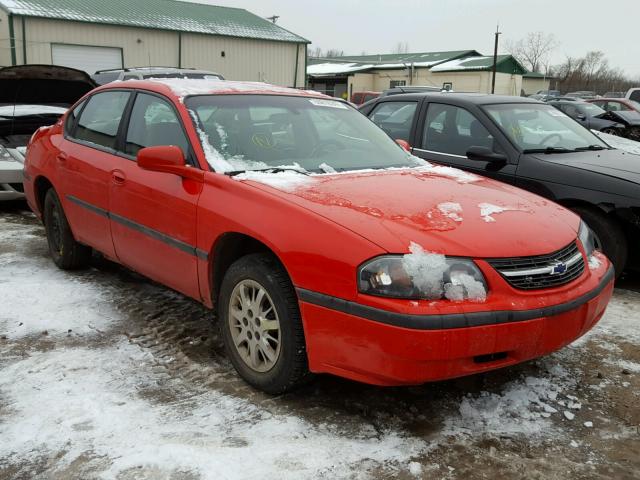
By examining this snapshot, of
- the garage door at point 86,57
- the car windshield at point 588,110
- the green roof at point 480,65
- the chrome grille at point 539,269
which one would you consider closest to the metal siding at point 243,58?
the garage door at point 86,57

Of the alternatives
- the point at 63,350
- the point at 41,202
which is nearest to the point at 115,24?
the point at 41,202

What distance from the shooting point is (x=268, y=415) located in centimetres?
285

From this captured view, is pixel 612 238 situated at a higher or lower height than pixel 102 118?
lower

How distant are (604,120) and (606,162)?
9642 millimetres

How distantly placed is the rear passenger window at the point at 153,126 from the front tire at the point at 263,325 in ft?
3.07

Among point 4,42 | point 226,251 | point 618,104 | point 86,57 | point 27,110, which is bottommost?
point 226,251

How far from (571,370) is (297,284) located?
1.73 metres

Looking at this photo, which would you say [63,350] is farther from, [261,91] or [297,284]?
[261,91]

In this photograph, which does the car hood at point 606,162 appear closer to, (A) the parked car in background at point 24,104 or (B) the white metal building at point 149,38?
(A) the parked car in background at point 24,104

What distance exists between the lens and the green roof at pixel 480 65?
41.7 meters

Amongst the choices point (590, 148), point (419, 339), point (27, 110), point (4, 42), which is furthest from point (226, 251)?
point (4, 42)

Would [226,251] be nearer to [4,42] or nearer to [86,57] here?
[4,42]

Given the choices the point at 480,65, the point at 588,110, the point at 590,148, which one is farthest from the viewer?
the point at 480,65

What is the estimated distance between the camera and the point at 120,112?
4281 mm
